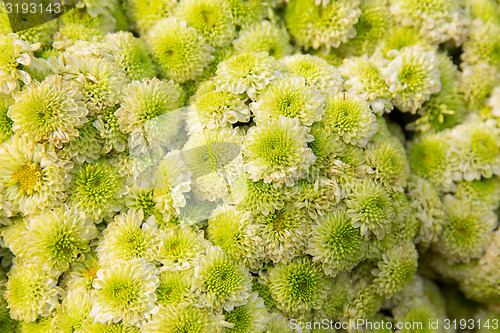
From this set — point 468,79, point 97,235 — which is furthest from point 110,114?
point 468,79

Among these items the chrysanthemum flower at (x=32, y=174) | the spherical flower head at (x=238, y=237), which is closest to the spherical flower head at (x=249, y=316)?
the spherical flower head at (x=238, y=237)

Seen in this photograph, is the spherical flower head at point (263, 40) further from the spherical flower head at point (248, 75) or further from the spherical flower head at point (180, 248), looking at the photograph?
the spherical flower head at point (180, 248)

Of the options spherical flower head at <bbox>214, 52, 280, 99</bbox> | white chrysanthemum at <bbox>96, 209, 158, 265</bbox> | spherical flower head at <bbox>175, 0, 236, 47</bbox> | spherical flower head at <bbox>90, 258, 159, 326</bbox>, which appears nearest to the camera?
spherical flower head at <bbox>90, 258, 159, 326</bbox>

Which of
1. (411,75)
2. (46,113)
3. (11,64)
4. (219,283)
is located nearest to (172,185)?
(219,283)

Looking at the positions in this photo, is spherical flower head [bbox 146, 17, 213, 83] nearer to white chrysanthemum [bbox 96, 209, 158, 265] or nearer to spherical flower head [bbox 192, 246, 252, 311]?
white chrysanthemum [bbox 96, 209, 158, 265]

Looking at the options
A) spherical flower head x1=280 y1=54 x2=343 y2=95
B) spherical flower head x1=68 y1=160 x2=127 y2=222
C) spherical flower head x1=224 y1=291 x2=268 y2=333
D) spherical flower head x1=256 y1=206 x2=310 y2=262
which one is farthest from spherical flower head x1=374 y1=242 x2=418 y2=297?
spherical flower head x1=68 y1=160 x2=127 y2=222
